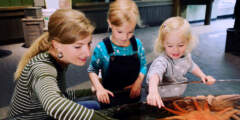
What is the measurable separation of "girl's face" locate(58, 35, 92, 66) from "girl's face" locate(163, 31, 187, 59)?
15.9 inches

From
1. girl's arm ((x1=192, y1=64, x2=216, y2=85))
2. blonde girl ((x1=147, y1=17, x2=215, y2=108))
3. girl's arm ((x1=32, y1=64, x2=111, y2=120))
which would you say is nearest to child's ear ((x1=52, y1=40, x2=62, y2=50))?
girl's arm ((x1=32, y1=64, x2=111, y2=120))

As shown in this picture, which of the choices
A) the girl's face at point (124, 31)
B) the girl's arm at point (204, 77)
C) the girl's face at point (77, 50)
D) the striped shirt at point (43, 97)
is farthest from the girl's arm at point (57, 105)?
the girl's arm at point (204, 77)

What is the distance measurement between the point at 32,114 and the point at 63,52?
249 mm

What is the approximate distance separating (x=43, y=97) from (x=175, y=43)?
646mm

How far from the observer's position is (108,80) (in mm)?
1239

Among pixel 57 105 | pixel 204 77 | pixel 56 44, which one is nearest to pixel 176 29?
pixel 204 77

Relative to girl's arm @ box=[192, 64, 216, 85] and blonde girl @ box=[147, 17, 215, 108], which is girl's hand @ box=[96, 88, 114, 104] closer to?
blonde girl @ box=[147, 17, 215, 108]

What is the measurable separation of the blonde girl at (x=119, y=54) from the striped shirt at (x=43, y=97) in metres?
0.29

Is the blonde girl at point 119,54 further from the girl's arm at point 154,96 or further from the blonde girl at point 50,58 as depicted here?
the blonde girl at point 50,58

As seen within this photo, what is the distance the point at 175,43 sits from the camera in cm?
101

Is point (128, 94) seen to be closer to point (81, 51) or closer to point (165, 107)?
point (165, 107)

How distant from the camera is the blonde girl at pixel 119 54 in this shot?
42.1 inches

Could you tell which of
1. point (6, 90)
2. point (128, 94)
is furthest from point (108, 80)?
point (6, 90)

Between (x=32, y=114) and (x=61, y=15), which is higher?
(x=61, y=15)
